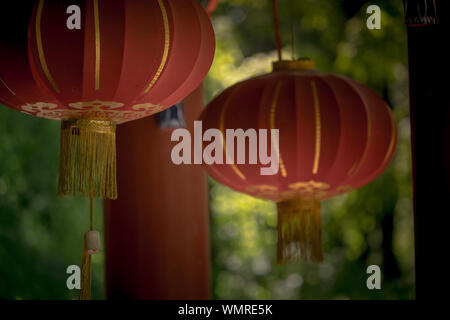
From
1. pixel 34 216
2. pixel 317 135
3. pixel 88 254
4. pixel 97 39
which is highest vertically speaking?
pixel 97 39

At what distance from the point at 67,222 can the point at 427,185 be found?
7.80 ft

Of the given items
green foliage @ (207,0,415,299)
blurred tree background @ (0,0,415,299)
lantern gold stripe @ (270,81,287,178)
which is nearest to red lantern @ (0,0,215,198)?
lantern gold stripe @ (270,81,287,178)

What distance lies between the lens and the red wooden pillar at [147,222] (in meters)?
2.74

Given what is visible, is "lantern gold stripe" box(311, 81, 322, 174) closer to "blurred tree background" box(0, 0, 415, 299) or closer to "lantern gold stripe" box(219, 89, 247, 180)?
"lantern gold stripe" box(219, 89, 247, 180)

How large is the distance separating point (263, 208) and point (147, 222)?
1.66 metres

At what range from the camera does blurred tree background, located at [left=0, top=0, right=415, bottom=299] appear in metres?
3.71

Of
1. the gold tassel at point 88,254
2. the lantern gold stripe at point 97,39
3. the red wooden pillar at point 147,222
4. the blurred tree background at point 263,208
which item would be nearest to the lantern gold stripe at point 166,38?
the lantern gold stripe at point 97,39

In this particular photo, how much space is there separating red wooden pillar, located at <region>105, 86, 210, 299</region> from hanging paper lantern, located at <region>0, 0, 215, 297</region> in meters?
1.10

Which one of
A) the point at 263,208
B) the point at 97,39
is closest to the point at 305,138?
the point at 97,39

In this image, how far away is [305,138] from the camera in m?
1.91

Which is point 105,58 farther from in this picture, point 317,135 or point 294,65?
point 294,65

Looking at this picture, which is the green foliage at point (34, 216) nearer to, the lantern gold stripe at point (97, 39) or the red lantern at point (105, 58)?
the red lantern at point (105, 58)

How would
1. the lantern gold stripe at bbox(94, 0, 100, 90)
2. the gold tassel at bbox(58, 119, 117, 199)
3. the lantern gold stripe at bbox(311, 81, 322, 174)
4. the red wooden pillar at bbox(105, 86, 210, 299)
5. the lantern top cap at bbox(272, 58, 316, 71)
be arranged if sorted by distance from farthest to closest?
the red wooden pillar at bbox(105, 86, 210, 299), the lantern top cap at bbox(272, 58, 316, 71), the lantern gold stripe at bbox(311, 81, 322, 174), the gold tassel at bbox(58, 119, 117, 199), the lantern gold stripe at bbox(94, 0, 100, 90)

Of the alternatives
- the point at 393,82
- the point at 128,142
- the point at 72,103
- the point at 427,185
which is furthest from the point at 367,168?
the point at 393,82
